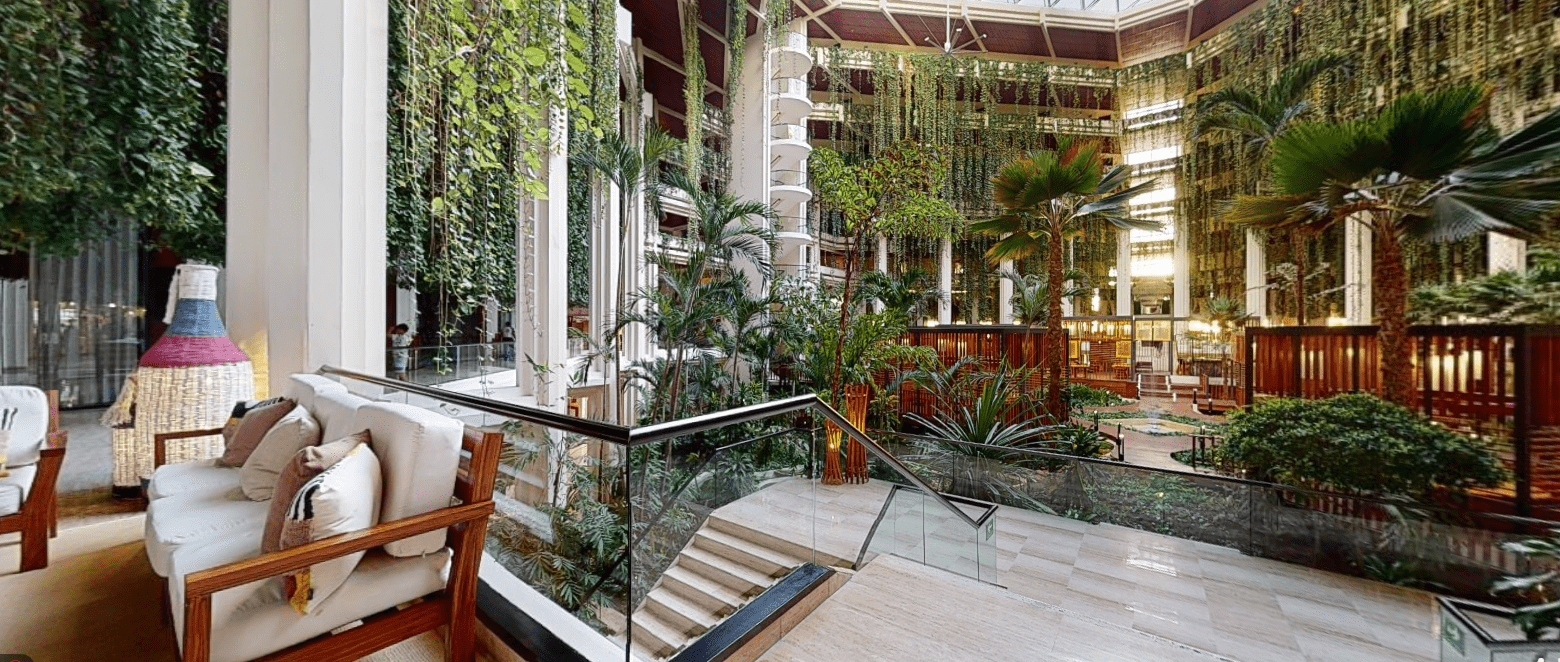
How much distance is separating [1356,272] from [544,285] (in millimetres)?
10628

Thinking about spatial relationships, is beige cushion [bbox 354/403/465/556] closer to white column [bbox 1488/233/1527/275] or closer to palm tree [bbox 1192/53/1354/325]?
white column [bbox 1488/233/1527/275]

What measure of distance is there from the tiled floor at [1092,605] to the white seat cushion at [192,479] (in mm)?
2029

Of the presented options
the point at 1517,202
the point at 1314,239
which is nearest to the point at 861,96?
the point at 1314,239

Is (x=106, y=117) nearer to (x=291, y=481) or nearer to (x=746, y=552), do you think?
(x=291, y=481)

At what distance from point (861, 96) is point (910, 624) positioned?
1128 cm

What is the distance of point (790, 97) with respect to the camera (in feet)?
27.8

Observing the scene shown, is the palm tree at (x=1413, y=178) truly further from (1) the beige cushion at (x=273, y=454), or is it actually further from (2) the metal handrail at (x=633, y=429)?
(1) the beige cushion at (x=273, y=454)

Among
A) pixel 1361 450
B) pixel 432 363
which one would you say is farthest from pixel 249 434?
pixel 1361 450

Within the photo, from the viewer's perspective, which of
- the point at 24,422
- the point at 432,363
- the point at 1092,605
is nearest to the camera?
the point at 24,422

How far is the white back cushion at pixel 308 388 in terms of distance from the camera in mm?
2314

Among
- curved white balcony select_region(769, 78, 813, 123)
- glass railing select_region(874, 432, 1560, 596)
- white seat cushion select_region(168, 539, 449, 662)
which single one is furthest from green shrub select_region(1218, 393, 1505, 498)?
curved white balcony select_region(769, 78, 813, 123)

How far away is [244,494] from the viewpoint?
1.99 metres

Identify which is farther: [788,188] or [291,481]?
[788,188]

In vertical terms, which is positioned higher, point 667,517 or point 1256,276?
point 1256,276
